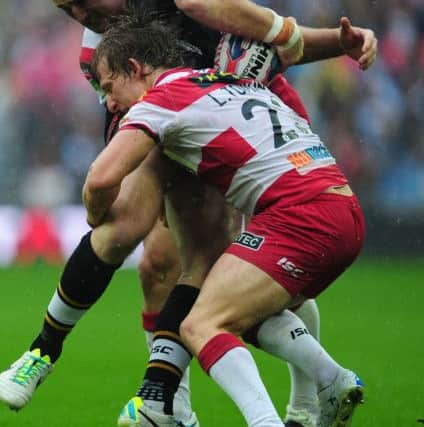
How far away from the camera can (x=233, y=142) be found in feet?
14.7

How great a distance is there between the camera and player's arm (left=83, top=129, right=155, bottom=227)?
13.9 ft

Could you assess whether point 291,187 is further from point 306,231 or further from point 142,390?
point 142,390

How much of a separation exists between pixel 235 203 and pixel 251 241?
266 millimetres

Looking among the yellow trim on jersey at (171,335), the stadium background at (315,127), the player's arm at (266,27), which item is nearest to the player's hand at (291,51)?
the player's arm at (266,27)

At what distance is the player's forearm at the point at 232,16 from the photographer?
4730mm

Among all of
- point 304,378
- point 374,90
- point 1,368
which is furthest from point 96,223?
point 374,90

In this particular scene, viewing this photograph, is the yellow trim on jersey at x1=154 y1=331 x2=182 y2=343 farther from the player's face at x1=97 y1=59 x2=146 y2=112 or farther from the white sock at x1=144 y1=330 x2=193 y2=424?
the player's face at x1=97 y1=59 x2=146 y2=112

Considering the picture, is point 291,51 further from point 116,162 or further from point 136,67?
point 116,162

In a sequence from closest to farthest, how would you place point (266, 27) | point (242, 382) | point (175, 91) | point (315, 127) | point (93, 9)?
1. point (242, 382)
2. point (175, 91)
3. point (266, 27)
4. point (93, 9)
5. point (315, 127)

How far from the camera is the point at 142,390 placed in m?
4.66

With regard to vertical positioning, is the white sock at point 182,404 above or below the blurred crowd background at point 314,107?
above

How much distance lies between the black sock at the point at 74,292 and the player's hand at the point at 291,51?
1011mm

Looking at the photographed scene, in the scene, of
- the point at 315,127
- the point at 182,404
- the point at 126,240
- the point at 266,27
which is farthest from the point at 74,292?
the point at 315,127

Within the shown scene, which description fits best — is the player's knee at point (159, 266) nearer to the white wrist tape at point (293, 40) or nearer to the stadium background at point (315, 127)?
the white wrist tape at point (293, 40)
